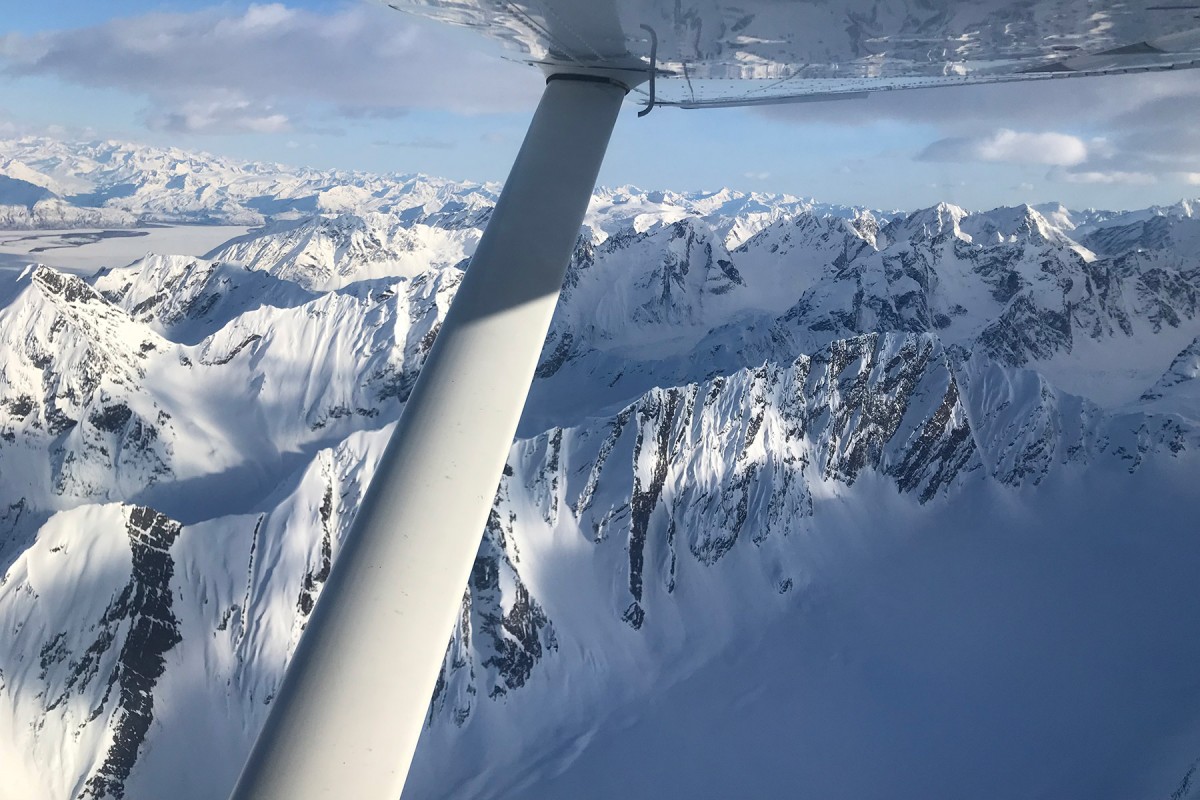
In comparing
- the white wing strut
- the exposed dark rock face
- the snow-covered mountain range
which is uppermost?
the white wing strut

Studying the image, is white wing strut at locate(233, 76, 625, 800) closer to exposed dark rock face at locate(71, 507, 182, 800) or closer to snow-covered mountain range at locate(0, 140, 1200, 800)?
snow-covered mountain range at locate(0, 140, 1200, 800)

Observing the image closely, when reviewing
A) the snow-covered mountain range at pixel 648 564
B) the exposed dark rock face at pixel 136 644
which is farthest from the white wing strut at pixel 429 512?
the exposed dark rock face at pixel 136 644

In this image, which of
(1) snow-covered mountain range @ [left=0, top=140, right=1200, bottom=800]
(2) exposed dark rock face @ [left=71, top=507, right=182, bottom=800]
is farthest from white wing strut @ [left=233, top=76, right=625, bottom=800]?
(2) exposed dark rock face @ [left=71, top=507, right=182, bottom=800]

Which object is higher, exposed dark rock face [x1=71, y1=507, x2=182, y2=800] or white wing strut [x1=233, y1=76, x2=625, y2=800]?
white wing strut [x1=233, y1=76, x2=625, y2=800]

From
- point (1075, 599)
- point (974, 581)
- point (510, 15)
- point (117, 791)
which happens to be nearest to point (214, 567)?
point (117, 791)

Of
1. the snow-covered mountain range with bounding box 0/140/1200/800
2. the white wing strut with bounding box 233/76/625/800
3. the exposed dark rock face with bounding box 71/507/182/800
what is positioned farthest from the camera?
the snow-covered mountain range with bounding box 0/140/1200/800

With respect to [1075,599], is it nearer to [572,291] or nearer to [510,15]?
[510,15]
